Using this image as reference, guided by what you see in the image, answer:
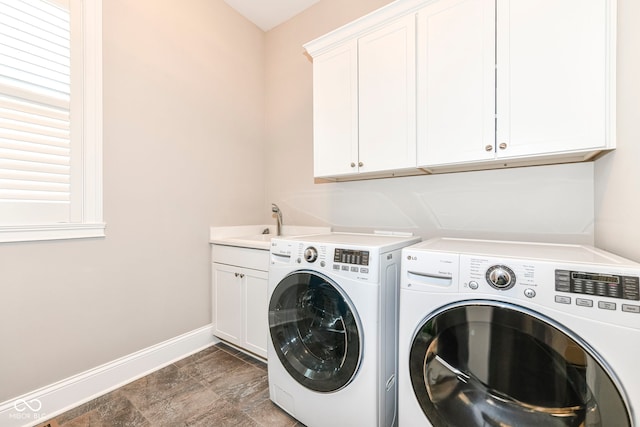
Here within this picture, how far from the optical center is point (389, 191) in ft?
6.51

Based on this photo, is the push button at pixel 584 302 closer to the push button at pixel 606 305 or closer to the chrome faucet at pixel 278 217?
the push button at pixel 606 305

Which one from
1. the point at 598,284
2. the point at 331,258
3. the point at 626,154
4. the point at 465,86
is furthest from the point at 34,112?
the point at 626,154

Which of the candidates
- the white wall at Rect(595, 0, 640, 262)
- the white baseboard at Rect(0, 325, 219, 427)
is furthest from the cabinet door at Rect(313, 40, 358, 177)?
the white baseboard at Rect(0, 325, 219, 427)

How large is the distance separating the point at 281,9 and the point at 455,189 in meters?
2.23

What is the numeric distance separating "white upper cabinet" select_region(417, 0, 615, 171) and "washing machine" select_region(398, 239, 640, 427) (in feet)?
1.86

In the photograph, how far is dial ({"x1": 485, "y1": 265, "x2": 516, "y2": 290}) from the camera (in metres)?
0.88

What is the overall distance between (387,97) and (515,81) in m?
0.63

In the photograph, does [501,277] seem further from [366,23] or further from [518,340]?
[366,23]

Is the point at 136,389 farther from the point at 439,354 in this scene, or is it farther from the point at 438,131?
the point at 438,131

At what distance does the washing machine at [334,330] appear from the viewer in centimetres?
116

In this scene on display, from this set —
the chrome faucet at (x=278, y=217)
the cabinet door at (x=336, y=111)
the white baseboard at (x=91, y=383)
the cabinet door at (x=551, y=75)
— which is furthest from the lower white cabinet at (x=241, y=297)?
the cabinet door at (x=551, y=75)

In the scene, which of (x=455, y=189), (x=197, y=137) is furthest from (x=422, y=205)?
(x=197, y=137)

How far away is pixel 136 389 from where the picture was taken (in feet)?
5.44

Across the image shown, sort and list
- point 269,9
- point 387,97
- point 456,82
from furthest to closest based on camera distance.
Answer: point 269,9, point 387,97, point 456,82
